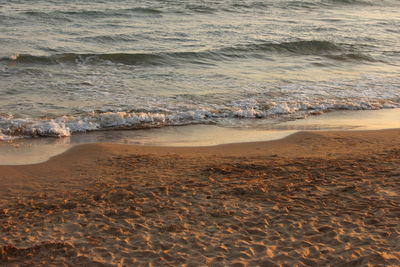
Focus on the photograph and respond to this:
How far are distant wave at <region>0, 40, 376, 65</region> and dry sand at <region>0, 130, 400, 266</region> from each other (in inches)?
236

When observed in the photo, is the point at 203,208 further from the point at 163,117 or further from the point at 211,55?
the point at 211,55

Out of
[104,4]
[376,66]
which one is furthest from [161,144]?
[104,4]

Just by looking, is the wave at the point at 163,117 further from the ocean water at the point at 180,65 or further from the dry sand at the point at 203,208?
the dry sand at the point at 203,208

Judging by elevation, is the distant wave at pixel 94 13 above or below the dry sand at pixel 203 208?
above

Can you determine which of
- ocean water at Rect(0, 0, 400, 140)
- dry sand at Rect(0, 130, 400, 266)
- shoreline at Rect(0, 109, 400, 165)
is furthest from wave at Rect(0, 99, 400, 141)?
dry sand at Rect(0, 130, 400, 266)

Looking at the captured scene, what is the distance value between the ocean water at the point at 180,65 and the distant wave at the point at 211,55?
3cm

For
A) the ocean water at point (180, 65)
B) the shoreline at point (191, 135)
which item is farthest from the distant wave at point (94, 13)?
the shoreline at point (191, 135)

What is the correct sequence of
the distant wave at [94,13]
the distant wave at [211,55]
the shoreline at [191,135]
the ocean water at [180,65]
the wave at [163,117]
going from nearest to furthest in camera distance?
the shoreline at [191,135] < the wave at [163,117] < the ocean water at [180,65] < the distant wave at [211,55] < the distant wave at [94,13]

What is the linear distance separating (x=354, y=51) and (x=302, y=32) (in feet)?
9.34

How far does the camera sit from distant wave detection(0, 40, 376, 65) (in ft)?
41.8

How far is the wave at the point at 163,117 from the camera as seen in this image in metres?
8.11

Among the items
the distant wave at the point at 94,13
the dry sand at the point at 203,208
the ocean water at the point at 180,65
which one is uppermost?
the distant wave at the point at 94,13

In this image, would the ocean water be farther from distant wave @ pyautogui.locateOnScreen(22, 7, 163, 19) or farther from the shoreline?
the shoreline

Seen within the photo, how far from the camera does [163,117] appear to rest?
8.99 metres
